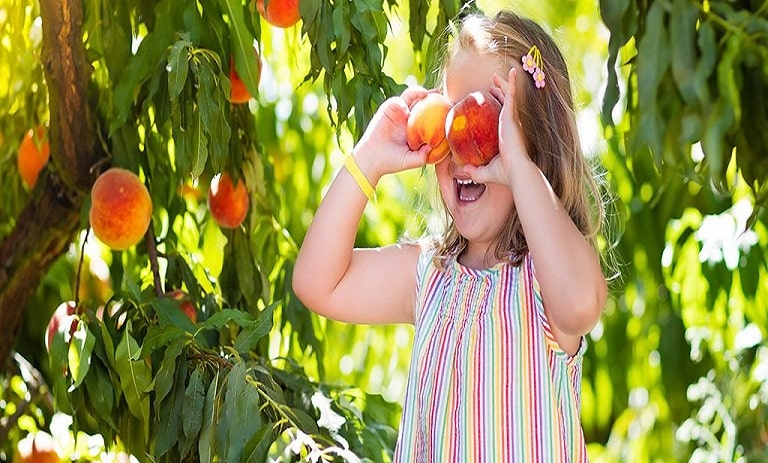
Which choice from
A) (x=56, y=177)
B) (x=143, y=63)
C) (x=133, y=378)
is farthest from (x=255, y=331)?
(x=56, y=177)

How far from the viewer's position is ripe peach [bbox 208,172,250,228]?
1.70 m

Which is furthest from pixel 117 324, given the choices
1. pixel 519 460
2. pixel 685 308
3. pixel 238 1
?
pixel 685 308

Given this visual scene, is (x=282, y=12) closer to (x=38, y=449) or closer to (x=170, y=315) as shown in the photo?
(x=170, y=315)

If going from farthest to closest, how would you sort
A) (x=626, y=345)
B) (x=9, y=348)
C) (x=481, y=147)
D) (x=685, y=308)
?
(x=626, y=345) < (x=685, y=308) < (x=9, y=348) < (x=481, y=147)

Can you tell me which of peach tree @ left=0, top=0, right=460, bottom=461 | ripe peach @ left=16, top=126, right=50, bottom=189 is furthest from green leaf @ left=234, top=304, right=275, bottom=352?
ripe peach @ left=16, top=126, right=50, bottom=189

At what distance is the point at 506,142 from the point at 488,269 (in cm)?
18

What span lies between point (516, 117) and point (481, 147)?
64 mm

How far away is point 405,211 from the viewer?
2.66 metres

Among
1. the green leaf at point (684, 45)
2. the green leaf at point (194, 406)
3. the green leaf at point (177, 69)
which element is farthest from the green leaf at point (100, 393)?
the green leaf at point (684, 45)

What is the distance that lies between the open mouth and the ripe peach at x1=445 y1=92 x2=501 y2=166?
58 mm

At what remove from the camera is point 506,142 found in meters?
1.25

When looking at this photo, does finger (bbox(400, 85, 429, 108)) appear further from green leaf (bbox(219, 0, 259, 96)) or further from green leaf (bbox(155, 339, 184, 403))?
green leaf (bbox(155, 339, 184, 403))

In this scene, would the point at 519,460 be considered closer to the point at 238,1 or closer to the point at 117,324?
the point at 117,324

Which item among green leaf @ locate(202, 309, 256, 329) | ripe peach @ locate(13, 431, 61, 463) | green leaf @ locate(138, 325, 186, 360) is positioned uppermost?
green leaf @ locate(202, 309, 256, 329)
